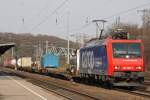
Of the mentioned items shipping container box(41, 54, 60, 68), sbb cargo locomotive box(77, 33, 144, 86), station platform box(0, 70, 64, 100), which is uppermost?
shipping container box(41, 54, 60, 68)

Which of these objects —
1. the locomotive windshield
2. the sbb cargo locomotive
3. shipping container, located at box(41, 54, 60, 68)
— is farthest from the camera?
shipping container, located at box(41, 54, 60, 68)

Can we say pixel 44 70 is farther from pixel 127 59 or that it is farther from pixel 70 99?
pixel 70 99

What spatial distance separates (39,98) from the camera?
71.1ft

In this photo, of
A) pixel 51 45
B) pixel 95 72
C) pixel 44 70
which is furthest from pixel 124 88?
pixel 51 45

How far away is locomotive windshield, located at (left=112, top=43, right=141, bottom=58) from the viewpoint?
2673cm

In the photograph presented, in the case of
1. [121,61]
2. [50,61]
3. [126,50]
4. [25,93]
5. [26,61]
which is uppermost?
[26,61]

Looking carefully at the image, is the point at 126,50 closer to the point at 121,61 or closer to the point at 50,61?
the point at 121,61

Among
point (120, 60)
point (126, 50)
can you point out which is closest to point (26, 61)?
point (126, 50)

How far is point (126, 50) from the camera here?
88.2 feet

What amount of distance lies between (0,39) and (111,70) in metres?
59.2

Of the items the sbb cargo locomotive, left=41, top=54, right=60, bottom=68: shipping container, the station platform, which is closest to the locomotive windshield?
the sbb cargo locomotive

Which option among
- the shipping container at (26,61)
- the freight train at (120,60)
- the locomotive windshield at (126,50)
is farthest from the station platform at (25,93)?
the shipping container at (26,61)

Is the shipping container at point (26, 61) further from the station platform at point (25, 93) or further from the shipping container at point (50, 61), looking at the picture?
the station platform at point (25, 93)

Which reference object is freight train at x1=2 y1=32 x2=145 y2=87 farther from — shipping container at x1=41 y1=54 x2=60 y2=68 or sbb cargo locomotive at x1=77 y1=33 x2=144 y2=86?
shipping container at x1=41 y1=54 x2=60 y2=68
